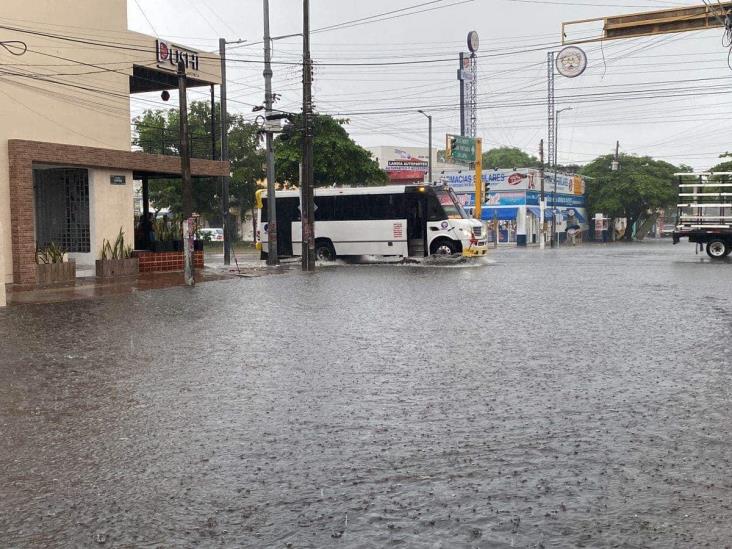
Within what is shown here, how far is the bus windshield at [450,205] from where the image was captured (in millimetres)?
32000

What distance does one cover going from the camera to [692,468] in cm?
537

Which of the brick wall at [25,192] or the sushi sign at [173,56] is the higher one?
the sushi sign at [173,56]

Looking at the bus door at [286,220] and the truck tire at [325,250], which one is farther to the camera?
the bus door at [286,220]

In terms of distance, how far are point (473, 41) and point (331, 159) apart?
129 feet

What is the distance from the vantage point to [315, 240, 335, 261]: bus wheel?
112 ft

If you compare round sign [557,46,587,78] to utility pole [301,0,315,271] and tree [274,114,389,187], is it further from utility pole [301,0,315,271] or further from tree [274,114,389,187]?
tree [274,114,389,187]

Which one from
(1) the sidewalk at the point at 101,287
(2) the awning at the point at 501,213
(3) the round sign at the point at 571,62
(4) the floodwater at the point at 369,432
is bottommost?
(4) the floodwater at the point at 369,432

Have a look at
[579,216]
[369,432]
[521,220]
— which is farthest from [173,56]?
[579,216]

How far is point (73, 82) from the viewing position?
75.4 ft

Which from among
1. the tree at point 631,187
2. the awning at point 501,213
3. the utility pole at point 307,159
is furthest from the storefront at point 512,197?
the utility pole at point 307,159

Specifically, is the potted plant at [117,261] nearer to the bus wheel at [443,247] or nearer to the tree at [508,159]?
the bus wheel at [443,247]

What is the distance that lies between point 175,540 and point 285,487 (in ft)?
3.17

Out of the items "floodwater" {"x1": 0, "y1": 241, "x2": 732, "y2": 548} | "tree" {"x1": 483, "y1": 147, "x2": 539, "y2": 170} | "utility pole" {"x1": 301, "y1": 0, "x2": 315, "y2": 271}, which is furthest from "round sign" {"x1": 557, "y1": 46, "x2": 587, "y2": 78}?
"tree" {"x1": 483, "y1": 147, "x2": 539, "y2": 170}

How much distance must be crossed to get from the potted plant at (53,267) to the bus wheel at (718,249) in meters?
24.3
